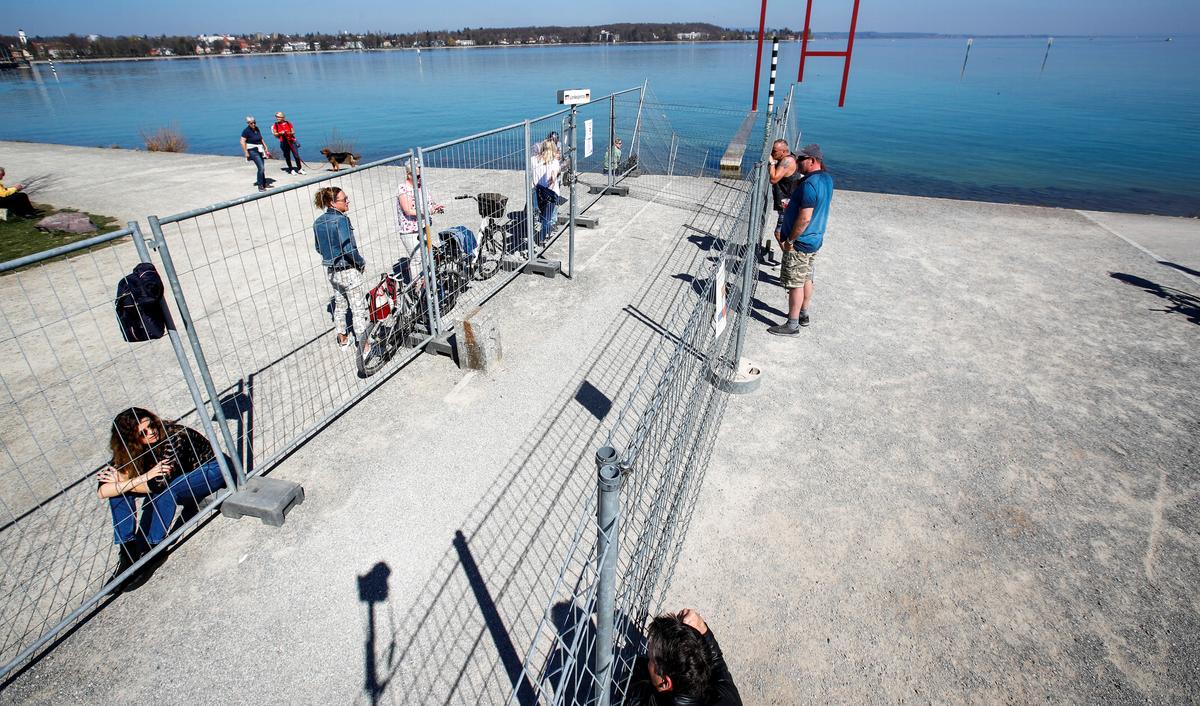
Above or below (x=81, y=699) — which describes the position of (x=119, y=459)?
above

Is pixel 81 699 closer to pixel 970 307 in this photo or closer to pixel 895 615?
pixel 895 615

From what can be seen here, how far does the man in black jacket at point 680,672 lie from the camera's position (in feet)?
7.64

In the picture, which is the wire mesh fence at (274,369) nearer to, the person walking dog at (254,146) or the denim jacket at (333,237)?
the denim jacket at (333,237)

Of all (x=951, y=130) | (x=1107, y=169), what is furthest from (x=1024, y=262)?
(x=951, y=130)

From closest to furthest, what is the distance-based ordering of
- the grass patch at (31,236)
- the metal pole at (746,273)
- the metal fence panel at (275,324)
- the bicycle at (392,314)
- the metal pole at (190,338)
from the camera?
the metal pole at (190,338) < the metal fence panel at (275,324) < the metal pole at (746,273) < the bicycle at (392,314) < the grass patch at (31,236)

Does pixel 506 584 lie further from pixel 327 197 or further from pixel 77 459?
pixel 327 197

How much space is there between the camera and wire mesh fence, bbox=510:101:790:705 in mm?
2051

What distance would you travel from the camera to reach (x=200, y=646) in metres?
3.30

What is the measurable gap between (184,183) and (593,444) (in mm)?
15224

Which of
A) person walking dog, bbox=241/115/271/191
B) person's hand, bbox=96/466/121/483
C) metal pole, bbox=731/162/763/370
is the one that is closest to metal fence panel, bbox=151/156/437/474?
person's hand, bbox=96/466/121/483

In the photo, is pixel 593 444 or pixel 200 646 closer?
pixel 200 646

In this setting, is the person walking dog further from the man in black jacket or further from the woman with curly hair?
the man in black jacket

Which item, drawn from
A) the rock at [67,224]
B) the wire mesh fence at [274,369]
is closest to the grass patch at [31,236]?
the rock at [67,224]

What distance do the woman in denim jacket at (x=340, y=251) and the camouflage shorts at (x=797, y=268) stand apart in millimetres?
4783
